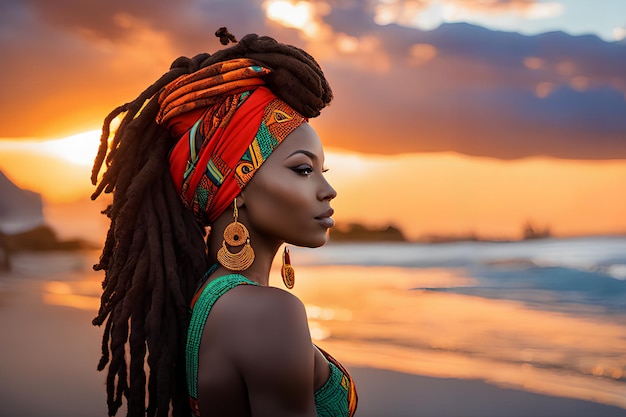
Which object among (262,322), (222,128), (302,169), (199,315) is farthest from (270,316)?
(222,128)

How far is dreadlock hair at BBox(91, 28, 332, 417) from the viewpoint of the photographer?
3156mm

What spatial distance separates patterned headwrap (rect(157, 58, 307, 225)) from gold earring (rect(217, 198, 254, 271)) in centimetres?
12

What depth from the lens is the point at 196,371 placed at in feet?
9.86

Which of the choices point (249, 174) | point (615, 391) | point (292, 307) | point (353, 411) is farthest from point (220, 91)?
point (615, 391)

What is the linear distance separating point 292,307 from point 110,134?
52.6 inches

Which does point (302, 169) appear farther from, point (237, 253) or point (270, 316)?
point (270, 316)

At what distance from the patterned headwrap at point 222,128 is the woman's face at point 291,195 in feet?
0.15

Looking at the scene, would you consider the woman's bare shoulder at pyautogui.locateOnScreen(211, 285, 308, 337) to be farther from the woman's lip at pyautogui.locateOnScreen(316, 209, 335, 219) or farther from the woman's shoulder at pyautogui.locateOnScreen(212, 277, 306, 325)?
the woman's lip at pyautogui.locateOnScreen(316, 209, 335, 219)

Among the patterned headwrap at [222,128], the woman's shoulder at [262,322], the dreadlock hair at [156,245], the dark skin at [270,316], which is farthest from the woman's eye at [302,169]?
the woman's shoulder at [262,322]

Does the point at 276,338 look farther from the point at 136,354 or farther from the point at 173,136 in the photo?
the point at 173,136

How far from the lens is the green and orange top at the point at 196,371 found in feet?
9.73

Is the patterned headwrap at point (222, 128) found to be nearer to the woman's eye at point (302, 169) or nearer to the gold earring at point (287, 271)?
the woman's eye at point (302, 169)

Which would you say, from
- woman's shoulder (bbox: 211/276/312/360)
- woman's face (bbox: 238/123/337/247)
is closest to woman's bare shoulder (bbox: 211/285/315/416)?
woman's shoulder (bbox: 211/276/312/360)

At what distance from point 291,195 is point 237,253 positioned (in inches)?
12.5
